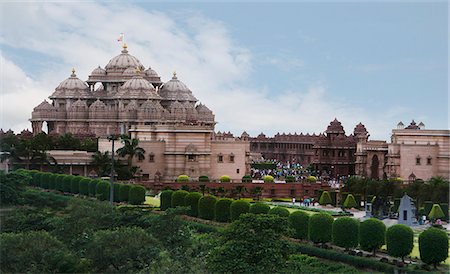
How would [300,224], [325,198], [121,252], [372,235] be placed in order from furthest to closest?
1. [325,198]
2. [300,224]
3. [372,235]
4. [121,252]

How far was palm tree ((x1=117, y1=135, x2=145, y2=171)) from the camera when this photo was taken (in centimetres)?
6350

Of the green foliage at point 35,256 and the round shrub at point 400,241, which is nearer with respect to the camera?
the green foliage at point 35,256

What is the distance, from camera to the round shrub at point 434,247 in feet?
107

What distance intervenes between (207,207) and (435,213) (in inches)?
462

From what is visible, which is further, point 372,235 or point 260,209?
point 260,209

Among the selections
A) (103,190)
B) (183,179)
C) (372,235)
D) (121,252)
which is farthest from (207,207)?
(183,179)

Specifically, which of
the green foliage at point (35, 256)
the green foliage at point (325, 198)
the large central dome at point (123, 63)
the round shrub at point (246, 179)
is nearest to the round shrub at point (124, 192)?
the green foliage at point (325, 198)

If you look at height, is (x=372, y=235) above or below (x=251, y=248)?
below

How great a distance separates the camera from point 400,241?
111ft

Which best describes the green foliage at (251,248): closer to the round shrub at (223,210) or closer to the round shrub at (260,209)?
the round shrub at (260,209)

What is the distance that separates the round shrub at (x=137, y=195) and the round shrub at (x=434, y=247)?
22.0 m

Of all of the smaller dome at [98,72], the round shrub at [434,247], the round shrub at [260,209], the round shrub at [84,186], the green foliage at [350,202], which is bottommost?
the round shrub at [434,247]

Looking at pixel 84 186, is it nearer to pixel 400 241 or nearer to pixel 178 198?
pixel 178 198

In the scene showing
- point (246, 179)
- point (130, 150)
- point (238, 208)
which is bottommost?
point (238, 208)
